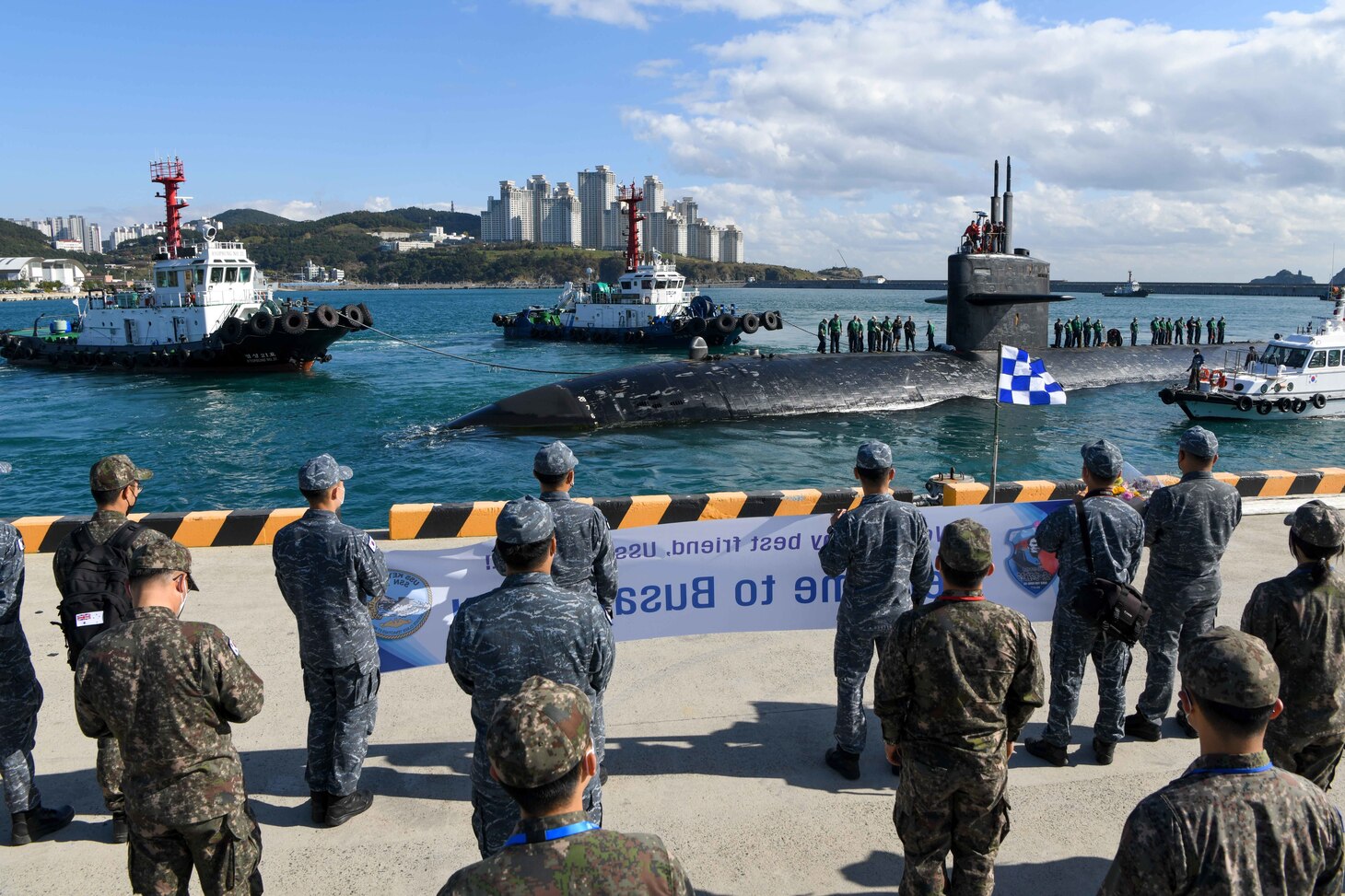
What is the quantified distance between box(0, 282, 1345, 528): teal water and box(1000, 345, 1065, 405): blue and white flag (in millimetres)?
8311

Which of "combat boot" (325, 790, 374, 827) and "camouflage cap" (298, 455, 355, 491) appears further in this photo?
"combat boot" (325, 790, 374, 827)

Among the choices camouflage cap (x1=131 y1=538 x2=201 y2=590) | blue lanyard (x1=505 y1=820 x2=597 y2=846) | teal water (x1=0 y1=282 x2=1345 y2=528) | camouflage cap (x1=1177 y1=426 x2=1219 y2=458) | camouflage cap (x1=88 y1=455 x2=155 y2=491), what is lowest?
teal water (x1=0 y1=282 x2=1345 y2=528)

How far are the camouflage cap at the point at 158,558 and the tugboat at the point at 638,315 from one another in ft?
156

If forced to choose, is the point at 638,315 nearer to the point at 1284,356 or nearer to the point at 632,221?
the point at 632,221

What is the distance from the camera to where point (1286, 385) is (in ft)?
85.1

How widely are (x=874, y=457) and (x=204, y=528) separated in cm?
785

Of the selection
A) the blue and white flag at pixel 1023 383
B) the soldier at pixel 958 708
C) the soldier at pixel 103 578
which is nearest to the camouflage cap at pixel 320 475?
the soldier at pixel 103 578

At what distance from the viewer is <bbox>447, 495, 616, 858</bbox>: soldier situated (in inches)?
143

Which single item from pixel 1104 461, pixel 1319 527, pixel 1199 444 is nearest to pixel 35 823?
pixel 1104 461

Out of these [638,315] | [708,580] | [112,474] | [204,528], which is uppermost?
[638,315]

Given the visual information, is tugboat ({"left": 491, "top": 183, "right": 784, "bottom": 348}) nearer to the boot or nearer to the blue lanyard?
the boot

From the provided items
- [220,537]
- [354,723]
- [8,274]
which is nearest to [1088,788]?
[354,723]

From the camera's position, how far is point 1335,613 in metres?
4.33

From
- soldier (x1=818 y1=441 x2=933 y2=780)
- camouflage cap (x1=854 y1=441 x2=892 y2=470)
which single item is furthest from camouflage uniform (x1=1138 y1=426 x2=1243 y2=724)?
camouflage cap (x1=854 y1=441 x2=892 y2=470)
